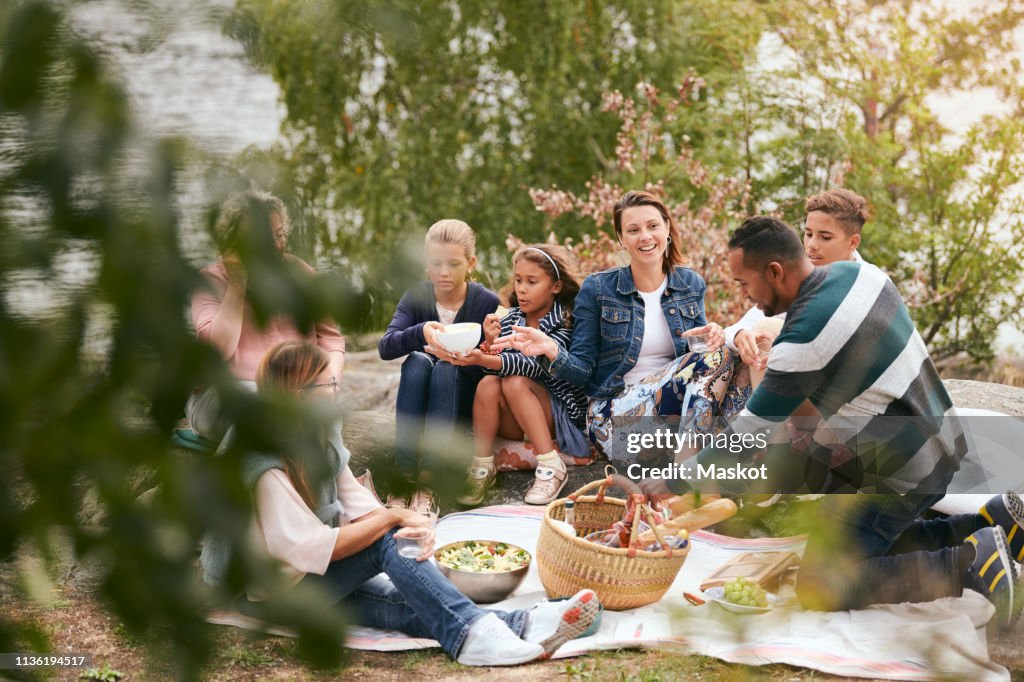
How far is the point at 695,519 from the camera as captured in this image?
319 cm

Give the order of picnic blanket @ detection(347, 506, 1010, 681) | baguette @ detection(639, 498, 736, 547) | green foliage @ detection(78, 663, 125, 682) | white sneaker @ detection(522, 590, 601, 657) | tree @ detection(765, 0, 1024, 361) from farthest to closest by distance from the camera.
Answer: tree @ detection(765, 0, 1024, 361) → baguette @ detection(639, 498, 736, 547) → white sneaker @ detection(522, 590, 601, 657) → green foliage @ detection(78, 663, 125, 682) → picnic blanket @ detection(347, 506, 1010, 681)

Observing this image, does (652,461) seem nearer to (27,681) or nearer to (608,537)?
(608,537)

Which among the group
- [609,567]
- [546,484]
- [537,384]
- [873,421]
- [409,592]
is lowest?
[546,484]

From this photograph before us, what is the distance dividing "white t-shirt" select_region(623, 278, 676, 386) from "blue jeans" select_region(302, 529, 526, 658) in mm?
1384

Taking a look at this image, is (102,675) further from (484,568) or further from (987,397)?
(987,397)

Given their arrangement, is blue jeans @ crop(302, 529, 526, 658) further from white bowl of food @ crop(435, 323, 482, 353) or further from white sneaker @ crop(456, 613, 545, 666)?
white bowl of food @ crop(435, 323, 482, 353)

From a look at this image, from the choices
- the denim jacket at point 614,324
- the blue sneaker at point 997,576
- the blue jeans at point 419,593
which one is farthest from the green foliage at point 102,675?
the blue sneaker at point 997,576

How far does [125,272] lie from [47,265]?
0.17ft

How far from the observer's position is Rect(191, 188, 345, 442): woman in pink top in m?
0.43

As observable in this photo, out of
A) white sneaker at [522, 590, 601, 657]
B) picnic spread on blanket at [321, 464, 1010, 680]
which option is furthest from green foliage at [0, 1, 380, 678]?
white sneaker at [522, 590, 601, 657]

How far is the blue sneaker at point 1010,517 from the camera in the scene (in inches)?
115

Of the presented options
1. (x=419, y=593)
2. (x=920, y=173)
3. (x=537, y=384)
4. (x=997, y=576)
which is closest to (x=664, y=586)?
(x=419, y=593)

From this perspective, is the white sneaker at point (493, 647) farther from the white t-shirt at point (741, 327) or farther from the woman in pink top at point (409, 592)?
the white t-shirt at point (741, 327)

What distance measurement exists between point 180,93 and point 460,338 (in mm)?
3273
